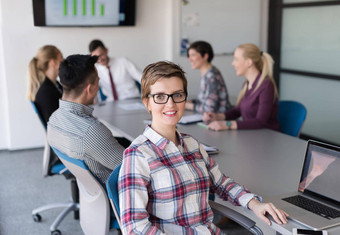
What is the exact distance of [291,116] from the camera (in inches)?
143

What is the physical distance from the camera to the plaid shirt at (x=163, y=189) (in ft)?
5.48

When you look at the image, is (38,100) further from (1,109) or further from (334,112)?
(334,112)

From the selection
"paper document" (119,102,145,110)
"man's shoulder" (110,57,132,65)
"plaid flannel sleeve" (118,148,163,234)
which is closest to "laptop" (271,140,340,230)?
"plaid flannel sleeve" (118,148,163,234)

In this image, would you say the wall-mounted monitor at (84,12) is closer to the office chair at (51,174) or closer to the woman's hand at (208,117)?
the office chair at (51,174)

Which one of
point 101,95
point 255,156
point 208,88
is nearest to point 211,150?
point 255,156

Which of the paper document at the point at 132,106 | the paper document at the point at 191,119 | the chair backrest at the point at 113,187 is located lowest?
the paper document at the point at 132,106

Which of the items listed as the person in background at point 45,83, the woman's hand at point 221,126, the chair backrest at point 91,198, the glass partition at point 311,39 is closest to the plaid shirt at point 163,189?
the chair backrest at point 91,198

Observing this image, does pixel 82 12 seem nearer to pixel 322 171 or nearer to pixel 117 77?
pixel 117 77

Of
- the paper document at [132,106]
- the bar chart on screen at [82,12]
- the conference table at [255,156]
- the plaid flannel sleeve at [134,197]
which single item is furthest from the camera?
the bar chart on screen at [82,12]

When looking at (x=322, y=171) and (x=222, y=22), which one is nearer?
(x=322, y=171)

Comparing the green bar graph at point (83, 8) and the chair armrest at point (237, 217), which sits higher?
the green bar graph at point (83, 8)

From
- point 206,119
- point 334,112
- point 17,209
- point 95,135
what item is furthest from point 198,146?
point 334,112

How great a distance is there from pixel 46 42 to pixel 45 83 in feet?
6.90

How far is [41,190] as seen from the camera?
172 inches
